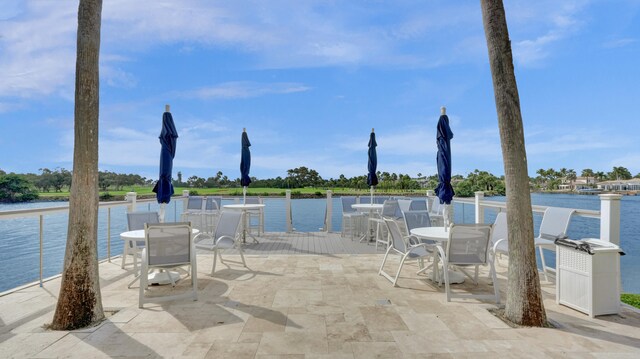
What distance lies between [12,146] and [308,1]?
1019 inches

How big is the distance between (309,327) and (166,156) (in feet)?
10.7

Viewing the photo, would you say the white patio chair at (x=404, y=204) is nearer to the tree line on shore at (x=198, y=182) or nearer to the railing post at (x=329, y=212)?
the tree line on shore at (x=198, y=182)

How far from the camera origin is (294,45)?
1139cm

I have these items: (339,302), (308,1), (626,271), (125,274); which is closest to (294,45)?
(308,1)

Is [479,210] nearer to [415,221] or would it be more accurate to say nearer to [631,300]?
[415,221]

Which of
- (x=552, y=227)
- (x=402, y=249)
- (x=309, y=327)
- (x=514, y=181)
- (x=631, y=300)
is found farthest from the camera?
(x=631, y=300)

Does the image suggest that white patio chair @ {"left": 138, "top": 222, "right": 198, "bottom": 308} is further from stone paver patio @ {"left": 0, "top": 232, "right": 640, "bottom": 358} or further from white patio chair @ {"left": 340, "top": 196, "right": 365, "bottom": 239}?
white patio chair @ {"left": 340, "top": 196, "right": 365, "bottom": 239}

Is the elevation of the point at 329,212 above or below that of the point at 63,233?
above

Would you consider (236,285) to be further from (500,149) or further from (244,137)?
(244,137)

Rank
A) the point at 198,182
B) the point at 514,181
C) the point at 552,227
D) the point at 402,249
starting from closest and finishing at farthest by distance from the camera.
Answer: the point at 514,181 → the point at 402,249 → the point at 552,227 → the point at 198,182

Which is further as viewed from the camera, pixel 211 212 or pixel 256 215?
pixel 256 215

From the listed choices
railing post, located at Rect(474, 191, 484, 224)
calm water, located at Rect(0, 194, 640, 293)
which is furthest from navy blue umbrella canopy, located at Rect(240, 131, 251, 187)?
railing post, located at Rect(474, 191, 484, 224)

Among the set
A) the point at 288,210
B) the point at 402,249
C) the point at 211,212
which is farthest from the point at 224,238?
the point at 288,210

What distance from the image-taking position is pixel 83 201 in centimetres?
282
